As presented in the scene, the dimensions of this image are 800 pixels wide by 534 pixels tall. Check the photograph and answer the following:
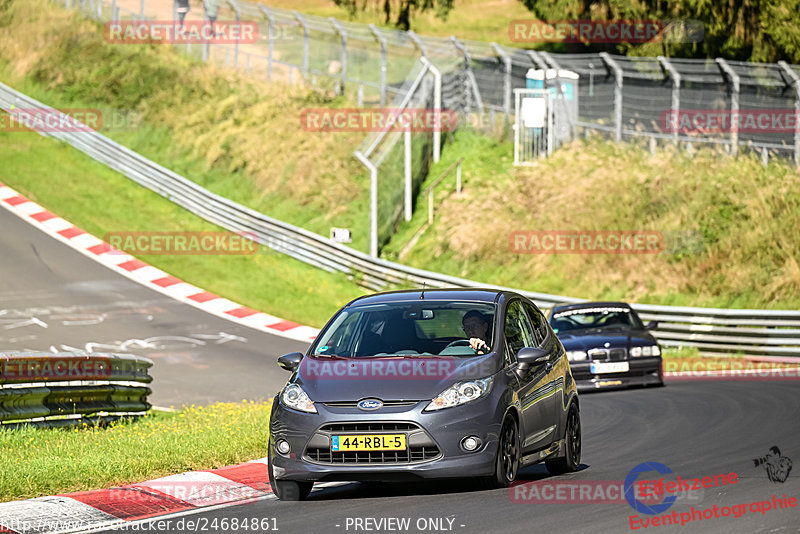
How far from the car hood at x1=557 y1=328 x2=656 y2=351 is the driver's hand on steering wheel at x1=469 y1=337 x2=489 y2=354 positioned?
9.74 meters

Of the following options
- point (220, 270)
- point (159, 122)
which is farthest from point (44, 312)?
point (159, 122)

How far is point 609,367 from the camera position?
19672mm

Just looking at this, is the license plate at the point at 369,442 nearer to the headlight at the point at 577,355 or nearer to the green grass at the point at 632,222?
the headlight at the point at 577,355

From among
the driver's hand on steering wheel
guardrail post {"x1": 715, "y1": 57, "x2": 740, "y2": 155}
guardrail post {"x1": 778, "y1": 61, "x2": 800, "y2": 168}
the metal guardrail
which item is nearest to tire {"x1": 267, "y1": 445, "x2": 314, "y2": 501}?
the driver's hand on steering wheel

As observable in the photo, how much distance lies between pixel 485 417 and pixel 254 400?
9916 mm

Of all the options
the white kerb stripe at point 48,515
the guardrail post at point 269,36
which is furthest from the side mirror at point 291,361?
the guardrail post at point 269,36

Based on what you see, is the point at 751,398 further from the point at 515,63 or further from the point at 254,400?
the point at 515,63

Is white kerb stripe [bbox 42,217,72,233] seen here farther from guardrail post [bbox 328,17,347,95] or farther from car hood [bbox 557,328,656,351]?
car hood [bbox 557,328,656,351]

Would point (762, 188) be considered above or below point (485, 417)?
below

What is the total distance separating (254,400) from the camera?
18812 millimetres

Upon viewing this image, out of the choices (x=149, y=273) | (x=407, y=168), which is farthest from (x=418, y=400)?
(x=407, y=168)

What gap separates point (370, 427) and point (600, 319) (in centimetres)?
1252

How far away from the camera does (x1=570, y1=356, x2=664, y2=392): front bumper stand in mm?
19719

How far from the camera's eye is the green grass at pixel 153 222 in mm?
32219
